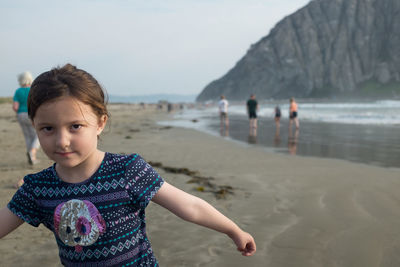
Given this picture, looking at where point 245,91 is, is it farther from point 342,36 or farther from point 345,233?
point 345,233

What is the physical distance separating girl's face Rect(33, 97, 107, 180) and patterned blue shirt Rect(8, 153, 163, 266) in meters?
0.14

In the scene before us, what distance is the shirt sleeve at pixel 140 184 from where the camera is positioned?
1.50 m

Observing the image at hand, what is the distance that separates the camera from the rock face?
128375 mm

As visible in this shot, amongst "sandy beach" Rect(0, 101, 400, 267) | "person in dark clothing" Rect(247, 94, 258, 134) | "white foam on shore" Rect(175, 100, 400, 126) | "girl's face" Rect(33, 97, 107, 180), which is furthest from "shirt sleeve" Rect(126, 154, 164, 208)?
"white foam on shore" Rect(175, 100, 400, 126)

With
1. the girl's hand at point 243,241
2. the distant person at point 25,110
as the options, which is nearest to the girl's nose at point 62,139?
the girl's hand at point 243,241

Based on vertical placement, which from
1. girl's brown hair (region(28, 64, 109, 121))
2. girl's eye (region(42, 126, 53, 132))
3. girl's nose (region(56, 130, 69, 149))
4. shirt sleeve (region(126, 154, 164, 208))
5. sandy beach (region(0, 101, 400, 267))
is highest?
girl's brown hair (region(28, 64, 109, 121))

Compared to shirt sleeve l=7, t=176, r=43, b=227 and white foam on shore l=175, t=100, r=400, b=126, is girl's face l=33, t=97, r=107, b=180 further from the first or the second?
white foam on shore l=175, t=100, r=400, b=126

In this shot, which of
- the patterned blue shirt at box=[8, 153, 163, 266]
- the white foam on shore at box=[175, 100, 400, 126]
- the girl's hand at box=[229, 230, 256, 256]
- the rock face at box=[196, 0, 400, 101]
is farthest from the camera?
the rock face at box=[196, 0, 400, 101]

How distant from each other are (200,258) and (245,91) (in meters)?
153

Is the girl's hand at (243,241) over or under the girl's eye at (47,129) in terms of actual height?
under

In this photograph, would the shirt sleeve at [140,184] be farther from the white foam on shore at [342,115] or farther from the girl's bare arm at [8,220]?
the white foam on shore at [342,115]

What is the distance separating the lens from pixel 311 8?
479 feet

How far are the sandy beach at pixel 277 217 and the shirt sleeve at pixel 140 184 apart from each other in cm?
145

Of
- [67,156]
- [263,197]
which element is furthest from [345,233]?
[67,156]
